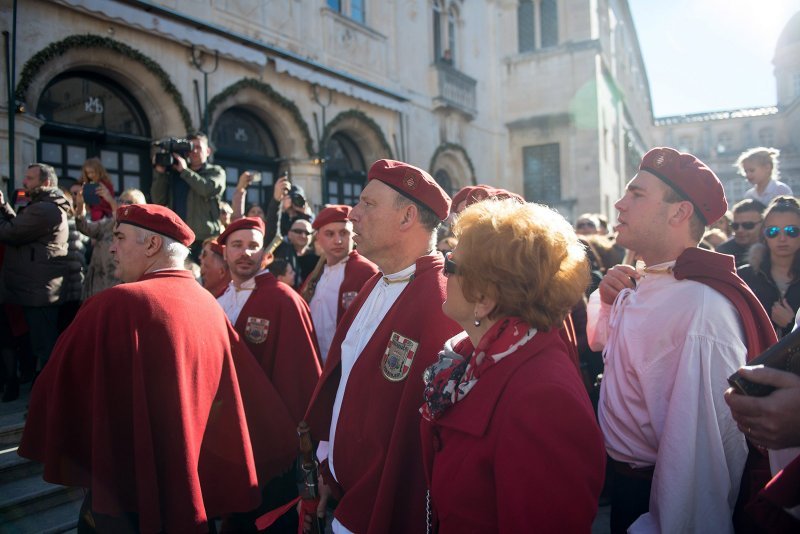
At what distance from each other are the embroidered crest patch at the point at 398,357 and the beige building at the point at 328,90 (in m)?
6.62

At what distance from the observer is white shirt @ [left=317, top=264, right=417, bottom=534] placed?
243 centimetres

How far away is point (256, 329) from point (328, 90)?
8.88 meters

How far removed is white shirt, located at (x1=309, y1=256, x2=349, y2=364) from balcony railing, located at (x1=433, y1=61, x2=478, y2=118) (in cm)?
1145

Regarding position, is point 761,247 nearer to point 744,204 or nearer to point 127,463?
point 744,204

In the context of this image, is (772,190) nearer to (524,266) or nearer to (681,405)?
(681,405)

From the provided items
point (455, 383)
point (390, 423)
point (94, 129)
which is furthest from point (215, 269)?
point (94, 129)

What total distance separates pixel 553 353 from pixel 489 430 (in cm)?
29

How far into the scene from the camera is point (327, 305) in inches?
188

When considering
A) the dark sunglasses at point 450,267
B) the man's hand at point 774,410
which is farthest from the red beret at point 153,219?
the man's hand at point 774,410

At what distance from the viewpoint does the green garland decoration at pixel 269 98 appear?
30.5ft

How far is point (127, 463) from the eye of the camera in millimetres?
2561

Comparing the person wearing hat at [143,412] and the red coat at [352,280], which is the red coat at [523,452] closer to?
the person wearing hat at [143,412]

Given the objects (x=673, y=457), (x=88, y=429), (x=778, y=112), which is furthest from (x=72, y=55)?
(x=778, y=112)

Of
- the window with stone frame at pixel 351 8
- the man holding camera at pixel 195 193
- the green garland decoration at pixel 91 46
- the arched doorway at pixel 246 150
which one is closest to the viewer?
the man holding camera at pixel 195 193
